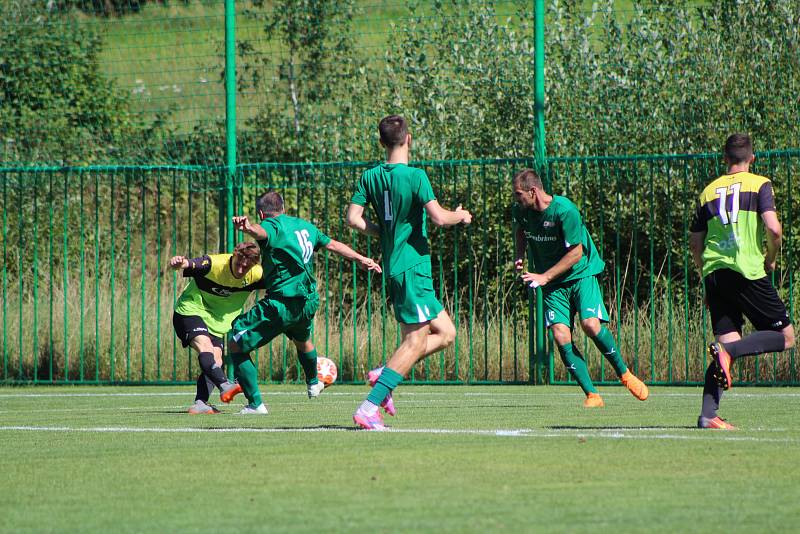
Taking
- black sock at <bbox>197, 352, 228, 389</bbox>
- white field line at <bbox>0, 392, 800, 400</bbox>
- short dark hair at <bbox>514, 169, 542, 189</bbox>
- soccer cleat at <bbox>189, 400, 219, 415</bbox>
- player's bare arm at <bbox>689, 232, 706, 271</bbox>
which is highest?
short dark hair at <bbox>514, 169, 542, 189</bbox>

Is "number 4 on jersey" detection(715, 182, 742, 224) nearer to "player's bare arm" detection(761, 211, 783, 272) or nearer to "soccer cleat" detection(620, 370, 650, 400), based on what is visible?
"player's bare arm" detection(761, 211, 783, 272)

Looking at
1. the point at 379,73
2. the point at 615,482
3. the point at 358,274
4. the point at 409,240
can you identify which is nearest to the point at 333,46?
the point at 379,73

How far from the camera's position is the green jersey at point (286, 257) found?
32.2ft

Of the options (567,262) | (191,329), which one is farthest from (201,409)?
(567,262)

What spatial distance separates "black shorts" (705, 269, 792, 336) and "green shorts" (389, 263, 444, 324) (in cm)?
168

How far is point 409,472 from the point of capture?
19.6 feet

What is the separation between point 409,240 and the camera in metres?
8.09

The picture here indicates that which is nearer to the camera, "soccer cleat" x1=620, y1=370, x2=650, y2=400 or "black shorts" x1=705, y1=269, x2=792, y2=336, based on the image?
"black shorts" x1=705, y1=269, x2=792, y2=336

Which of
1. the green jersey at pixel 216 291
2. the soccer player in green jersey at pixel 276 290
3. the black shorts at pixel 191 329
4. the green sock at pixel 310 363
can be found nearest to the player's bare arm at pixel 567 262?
the soccer player in green jersey at pixel 276 290

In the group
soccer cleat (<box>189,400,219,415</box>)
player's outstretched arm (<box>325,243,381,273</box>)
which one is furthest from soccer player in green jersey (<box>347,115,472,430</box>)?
soccer cleat (<box>189,400,219,415</box>)

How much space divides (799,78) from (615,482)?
1410cm

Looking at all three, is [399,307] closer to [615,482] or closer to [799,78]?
[615,482]

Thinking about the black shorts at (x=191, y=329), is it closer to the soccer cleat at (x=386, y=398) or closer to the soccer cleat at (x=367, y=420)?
the soccer cleat at (x=386, y=398)

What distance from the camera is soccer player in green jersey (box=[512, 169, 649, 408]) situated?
411 inches
